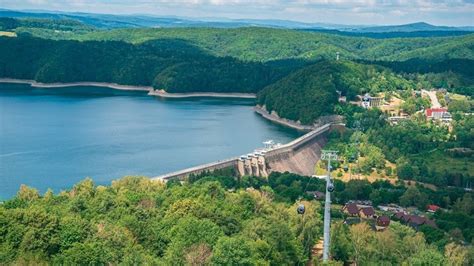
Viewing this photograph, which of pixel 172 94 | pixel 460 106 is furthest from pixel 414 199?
pixel 172 94

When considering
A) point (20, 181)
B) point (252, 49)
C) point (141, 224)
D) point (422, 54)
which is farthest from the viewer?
point (252, 49)

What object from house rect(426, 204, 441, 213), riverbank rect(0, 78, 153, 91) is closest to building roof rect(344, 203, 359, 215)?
house rect(426, 204, 441, 213)

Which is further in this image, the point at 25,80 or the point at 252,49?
the point at 252,49

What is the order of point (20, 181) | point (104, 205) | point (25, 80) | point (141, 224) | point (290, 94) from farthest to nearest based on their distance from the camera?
point (25, 80) < point (290, 94) < point (20, 181) < point (104, 205) < point (141, 224)

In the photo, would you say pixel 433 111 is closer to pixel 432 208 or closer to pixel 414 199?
pixel 414 199

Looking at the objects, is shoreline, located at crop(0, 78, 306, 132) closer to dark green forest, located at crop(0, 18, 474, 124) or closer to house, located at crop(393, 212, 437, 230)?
dark green forest, located at crop(0, 18, 474, 124)

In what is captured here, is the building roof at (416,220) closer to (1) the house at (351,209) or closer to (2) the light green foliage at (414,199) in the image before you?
(1) the house at (351,209)

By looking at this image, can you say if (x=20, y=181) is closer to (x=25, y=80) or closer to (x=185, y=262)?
(x=185, y=262)

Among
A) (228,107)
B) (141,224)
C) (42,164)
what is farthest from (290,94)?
(141,224)
